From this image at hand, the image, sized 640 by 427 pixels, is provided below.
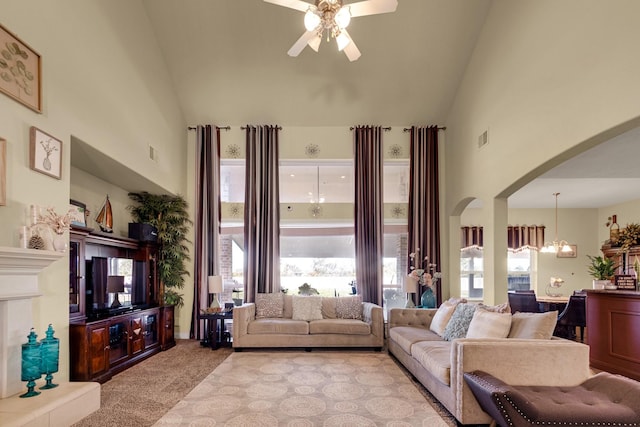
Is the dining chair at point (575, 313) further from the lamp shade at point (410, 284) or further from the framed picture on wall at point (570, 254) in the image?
the framed picture on wall at point (570, 254)

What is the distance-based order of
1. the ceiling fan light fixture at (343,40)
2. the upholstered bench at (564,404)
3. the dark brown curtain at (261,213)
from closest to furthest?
1. the upholstered bench at (564,404)
2. the ceiling fan light fixture at (343,40)
3. the dark brown curtain at (261,213)

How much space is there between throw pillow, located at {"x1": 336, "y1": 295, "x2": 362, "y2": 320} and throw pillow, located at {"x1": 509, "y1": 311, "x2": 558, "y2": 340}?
291 cm

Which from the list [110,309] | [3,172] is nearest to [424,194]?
[110,309]

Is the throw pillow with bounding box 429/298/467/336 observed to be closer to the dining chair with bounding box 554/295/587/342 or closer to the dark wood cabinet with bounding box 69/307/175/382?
the dining chair with bounding box 554/295/587/342

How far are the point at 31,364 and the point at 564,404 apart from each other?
154 inches

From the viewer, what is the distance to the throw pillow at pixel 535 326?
3.50m

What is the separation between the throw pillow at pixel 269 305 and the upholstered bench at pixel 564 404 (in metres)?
3.85

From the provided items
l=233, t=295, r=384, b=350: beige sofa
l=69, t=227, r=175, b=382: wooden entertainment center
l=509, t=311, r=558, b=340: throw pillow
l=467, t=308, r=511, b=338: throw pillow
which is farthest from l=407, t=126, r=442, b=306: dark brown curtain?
l=69, t=227, r=175, b=382: wooden entertainment center

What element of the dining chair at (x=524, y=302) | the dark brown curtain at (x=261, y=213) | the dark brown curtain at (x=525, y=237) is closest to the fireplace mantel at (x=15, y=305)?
the dark brown curtain at (x=261, y=213)

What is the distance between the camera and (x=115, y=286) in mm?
5266

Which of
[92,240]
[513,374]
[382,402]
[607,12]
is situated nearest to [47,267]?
[92,240]

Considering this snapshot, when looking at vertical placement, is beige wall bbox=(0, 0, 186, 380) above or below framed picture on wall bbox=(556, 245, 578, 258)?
above

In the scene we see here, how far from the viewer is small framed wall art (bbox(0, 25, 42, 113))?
322 centimetres

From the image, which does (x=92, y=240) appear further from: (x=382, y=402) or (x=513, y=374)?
(x=513, y=374)
